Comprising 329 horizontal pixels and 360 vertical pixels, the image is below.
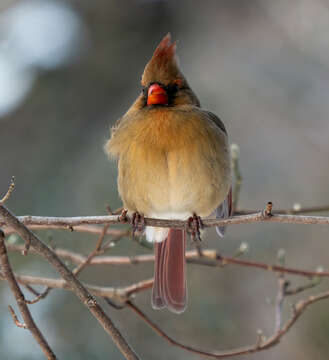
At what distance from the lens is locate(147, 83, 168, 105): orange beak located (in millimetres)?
2453

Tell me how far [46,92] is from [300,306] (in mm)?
3537

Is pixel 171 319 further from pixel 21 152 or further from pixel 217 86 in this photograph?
pixel 217 86

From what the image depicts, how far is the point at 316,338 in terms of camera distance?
138 inches

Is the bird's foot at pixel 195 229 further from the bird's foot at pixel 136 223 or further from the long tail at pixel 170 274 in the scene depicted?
the long tail at pixel 170 274

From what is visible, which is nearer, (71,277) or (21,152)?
(71,277)

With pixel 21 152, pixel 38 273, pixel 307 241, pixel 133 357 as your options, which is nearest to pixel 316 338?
pixel 307 241

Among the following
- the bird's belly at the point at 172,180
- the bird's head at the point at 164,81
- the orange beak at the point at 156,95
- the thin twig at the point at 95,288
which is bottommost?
the thin twig at the point at 95,288

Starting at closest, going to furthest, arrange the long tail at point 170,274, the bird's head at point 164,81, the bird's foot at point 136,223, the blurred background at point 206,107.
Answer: the bird's foot at point 136,223 < the bird's head at point 164,81 < the long tail at point 170,274 < the blurred background at point 206,107

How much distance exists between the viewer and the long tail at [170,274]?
100 inches

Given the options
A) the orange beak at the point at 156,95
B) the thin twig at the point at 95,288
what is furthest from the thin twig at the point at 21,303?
the orange beak at the point at 156,95

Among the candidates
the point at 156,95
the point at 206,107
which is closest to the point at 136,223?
the point at 156,95

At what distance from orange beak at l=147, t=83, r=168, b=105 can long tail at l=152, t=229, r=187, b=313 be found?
0.72 m

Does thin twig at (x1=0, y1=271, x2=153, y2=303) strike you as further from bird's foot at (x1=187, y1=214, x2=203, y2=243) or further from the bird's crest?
the bird's crest

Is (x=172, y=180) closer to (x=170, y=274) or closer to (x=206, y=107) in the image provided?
(x=170, y=274)
